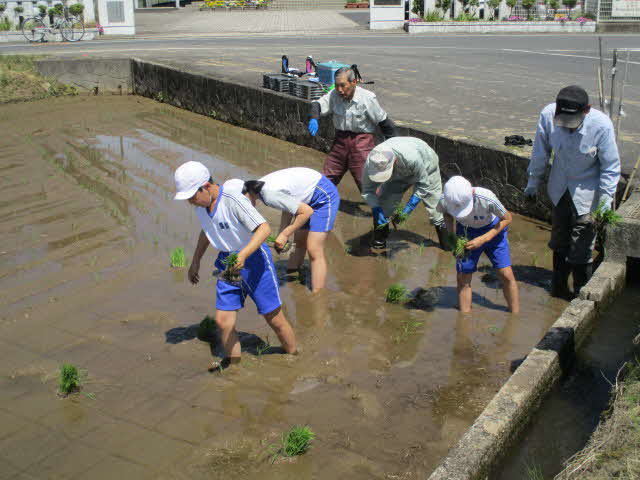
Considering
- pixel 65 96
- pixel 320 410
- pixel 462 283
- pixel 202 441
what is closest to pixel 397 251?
pixel 462 283

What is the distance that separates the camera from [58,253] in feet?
23.4

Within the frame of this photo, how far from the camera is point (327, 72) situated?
1146 cm

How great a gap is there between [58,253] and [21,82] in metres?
10.1

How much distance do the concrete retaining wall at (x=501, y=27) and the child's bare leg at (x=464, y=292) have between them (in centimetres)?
2284

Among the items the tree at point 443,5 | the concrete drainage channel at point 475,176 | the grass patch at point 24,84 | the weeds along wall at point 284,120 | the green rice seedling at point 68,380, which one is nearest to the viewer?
the concrete drainage channel at point 475,176

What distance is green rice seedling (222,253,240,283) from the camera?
4.51 metres

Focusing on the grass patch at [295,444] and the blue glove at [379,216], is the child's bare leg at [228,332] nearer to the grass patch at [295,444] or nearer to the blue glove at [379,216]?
the grass patch at [295,444]

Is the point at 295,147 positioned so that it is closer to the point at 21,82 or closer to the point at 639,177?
the point at 639,177

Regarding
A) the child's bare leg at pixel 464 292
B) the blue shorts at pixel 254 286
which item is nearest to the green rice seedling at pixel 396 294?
the child's bare leg at pixel 464 292

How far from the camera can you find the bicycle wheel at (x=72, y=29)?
2515 cm

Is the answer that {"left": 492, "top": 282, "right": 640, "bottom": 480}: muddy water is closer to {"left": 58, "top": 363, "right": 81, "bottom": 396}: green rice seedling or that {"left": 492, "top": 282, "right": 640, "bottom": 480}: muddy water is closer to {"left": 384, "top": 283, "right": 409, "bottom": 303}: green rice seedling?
{"left": 384, "top": 283, "right": 409, "bottom": 303}: green rice seedling

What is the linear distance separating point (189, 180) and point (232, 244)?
21.9 inches

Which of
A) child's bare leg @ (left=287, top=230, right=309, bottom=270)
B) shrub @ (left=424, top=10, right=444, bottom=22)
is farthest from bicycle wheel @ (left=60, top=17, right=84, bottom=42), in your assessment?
child's bare leg @ (left=287, top=230, right=309, bottom=270)

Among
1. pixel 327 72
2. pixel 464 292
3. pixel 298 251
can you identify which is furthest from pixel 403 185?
pixel 327 72
